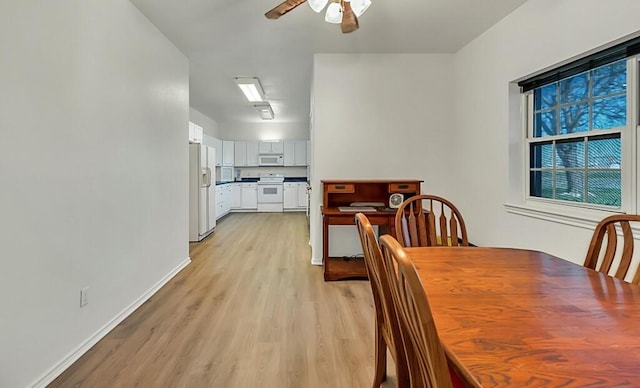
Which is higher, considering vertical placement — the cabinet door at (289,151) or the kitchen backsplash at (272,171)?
the cabinet door at (289,151)

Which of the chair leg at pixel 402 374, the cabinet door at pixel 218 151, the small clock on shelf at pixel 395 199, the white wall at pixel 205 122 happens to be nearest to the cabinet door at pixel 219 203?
the cabinet door at pixel 218 151

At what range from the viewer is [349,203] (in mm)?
4000

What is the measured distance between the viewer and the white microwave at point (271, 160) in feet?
30.3

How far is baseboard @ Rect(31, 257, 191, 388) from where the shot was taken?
1.78 meters

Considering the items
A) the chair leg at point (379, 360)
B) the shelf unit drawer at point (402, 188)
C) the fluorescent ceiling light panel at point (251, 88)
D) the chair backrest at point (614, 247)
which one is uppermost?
the fluorescent ceiling light panel at point (251, 88)

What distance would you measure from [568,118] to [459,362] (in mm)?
2703

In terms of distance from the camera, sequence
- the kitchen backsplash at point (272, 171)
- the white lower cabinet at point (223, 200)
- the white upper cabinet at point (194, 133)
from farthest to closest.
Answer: the kitchen backsplash at point (272, 171) < the white lower cabinet at point (223, 200) < the white upper cabinet at point (194, 133)

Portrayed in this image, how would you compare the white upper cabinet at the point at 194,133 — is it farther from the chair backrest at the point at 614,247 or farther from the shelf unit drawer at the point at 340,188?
the chair backrest at the point at 614,247

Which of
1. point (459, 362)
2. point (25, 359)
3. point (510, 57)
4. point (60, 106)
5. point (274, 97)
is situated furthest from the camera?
point (274, 97)

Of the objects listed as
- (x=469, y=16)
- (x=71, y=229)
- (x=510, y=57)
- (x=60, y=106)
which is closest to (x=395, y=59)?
(x=469, y=16)

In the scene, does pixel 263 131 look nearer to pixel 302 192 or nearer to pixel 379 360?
pixel 302 192

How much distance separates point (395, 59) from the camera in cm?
397

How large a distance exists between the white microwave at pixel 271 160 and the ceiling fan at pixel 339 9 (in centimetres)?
699

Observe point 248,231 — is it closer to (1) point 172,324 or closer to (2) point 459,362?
(1) point 172,324
